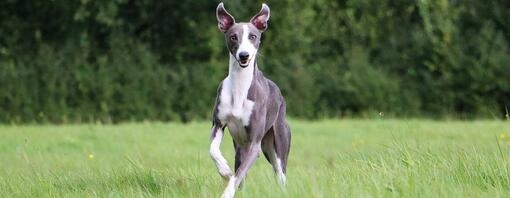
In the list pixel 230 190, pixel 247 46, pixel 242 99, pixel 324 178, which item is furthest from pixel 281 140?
pixel 230 190

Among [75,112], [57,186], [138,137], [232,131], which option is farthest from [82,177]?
[75,112]

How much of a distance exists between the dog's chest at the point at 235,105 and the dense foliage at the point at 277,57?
49.5 ft

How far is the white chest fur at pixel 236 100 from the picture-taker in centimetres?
700

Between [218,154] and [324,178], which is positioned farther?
[218,154]

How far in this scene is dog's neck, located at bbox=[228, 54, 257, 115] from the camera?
700cm

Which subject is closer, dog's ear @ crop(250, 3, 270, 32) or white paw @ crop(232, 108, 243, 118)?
white paw @ crop(232, 108, 243, 118)

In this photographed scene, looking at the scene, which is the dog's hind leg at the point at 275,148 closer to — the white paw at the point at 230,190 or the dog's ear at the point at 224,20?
the dog's ear at the point at 224,20

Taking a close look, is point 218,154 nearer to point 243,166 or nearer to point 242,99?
point 243,166

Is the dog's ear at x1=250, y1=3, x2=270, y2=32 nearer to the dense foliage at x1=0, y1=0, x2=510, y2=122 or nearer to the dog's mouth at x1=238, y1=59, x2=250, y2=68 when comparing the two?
the dog's mouth at x1=238, y1=59, x2=250, y2=68

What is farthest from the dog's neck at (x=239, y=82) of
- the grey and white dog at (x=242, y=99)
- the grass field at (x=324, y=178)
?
the grass field at (x=324, y=178)

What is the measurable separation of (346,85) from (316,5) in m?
2.12

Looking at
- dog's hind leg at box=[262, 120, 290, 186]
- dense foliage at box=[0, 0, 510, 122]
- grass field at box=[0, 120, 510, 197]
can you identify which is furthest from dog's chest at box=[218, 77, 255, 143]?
dense foliage at box=[0, 0, 510, 122]

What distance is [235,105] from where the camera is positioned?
275 inches

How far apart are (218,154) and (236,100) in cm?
48
